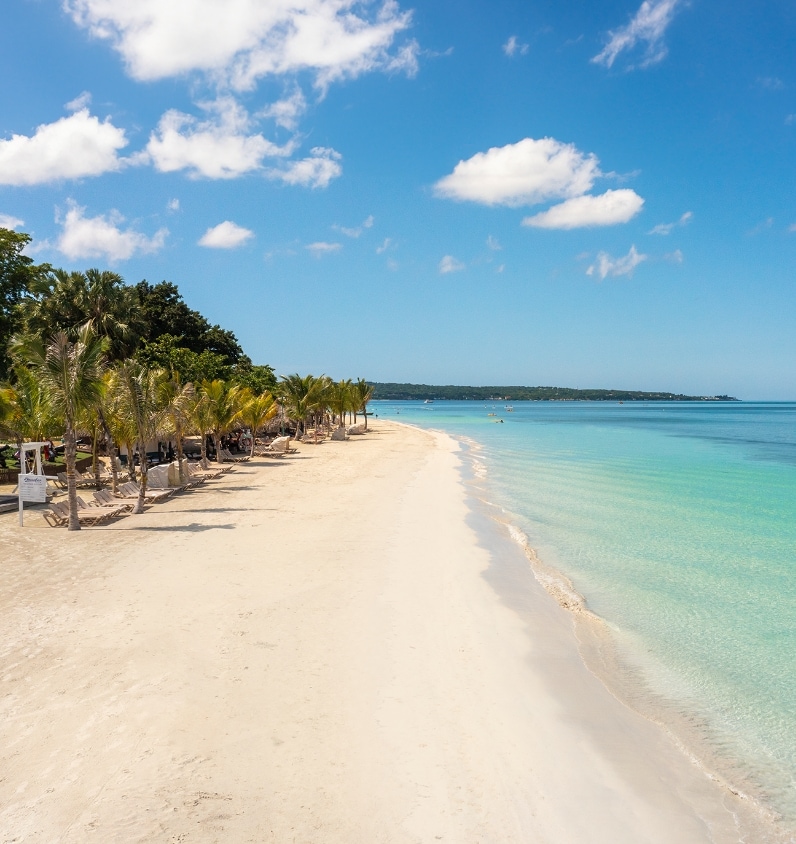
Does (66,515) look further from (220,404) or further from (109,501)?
(220,404)

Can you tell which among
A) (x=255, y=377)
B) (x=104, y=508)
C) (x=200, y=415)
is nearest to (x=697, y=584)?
(x=104, y=508)

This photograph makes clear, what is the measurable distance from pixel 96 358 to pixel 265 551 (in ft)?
18.4

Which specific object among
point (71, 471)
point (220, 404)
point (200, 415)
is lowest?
point (71, 471)

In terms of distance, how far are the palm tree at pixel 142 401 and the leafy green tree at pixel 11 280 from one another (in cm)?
1275

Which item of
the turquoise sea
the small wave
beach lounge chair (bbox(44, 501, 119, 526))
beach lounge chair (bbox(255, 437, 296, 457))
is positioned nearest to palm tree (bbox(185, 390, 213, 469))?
beach lounge chair (bbox(255, 437, 296, 457))

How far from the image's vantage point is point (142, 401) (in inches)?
635

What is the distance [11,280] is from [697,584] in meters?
27.8

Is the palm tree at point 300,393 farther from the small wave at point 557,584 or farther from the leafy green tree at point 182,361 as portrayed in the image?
the small wave at point 557,584

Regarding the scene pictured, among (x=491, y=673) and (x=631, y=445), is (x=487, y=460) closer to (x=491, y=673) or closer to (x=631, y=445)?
(x=631, y=445)

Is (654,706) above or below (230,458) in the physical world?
below

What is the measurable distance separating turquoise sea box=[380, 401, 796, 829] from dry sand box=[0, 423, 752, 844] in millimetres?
718

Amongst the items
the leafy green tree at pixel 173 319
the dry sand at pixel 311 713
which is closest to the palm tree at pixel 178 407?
the dry sand at pixel 311 713

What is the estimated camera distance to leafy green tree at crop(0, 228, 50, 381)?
82.5 feet

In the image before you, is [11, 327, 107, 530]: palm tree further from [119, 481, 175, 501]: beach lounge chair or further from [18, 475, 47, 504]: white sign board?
[119, 481, 175, 501]: beach lounge chair
